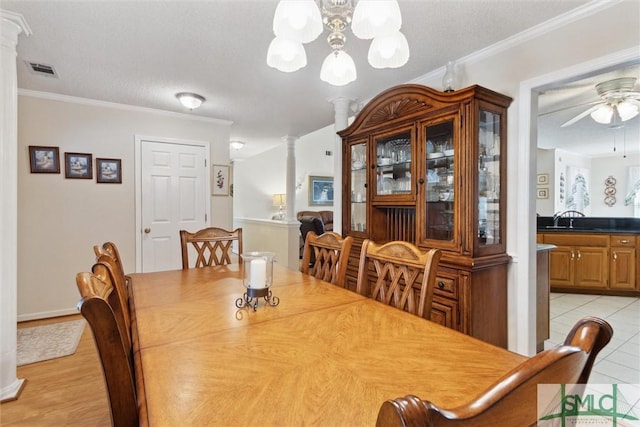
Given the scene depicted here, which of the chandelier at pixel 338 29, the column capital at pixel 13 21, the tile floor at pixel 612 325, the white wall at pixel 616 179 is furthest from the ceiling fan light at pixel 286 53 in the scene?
the white wall at pixel 616 179

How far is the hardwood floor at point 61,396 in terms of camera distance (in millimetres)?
1766

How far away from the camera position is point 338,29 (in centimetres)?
128

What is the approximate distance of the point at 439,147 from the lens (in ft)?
7.60

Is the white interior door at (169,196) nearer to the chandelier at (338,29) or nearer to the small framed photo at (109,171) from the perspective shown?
the small framed photo at (109,171)

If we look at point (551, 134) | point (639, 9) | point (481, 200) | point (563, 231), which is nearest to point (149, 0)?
point (481, 200)

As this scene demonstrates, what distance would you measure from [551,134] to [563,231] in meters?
1.79

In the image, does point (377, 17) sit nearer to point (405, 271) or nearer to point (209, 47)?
point (405, 271)

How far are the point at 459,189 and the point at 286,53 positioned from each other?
1.42 meters

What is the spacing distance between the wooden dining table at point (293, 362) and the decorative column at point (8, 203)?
3.83 feet

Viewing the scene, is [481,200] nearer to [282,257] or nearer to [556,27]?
[556,27]

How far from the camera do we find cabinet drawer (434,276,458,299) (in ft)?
6.84

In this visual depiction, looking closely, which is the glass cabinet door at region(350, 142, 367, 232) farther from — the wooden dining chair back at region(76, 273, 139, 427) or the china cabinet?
the wooden dining chair back at region(76, 273, 139, 427)

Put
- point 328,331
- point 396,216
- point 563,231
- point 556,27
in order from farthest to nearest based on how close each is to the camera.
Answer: point 563,231, point 396,216, point 556,27, point 328,331

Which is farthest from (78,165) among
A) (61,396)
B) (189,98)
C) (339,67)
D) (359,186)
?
(339,67)
